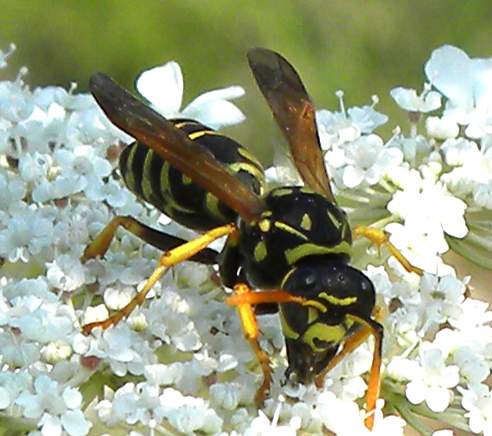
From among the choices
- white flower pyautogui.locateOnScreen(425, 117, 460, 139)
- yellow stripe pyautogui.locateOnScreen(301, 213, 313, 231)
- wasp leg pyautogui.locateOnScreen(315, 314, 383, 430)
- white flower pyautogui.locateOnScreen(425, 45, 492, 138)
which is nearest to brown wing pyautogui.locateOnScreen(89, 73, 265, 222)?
yellow stripe pyautogui.locateOnScreen(301, 213, 313, 231)

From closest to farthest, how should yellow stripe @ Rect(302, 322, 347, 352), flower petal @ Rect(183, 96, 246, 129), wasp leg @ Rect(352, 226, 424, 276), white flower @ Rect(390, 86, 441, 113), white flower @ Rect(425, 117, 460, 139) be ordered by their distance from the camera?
yellow stripe @ Rect(302, 322, 347, 352) < wasp leg @ Rect(352, 226, 424, 276) < white flower @ Rect(425, 117, 460, 139) < white flower @ Rect(390, 86, 441, 113) < flower petal @ Rect(183, 96, 246, 129)

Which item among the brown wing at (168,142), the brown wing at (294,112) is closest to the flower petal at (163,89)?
the brown wing at (294,112)

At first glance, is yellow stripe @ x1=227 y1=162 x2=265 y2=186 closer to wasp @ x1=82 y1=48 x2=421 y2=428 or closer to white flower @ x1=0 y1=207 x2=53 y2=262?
wasp @ x1=82 y1=48 x2=421 y2=428

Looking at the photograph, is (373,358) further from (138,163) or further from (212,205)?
(138,163)

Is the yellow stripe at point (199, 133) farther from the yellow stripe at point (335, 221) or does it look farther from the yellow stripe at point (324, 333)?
the yellow stripe at point (324, 333)

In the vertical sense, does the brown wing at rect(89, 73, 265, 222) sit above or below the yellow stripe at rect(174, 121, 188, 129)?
above

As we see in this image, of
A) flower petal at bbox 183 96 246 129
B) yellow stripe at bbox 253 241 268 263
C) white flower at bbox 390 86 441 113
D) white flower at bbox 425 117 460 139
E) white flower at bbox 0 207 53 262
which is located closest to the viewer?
yellow stripe at bbox 253 241 268 263

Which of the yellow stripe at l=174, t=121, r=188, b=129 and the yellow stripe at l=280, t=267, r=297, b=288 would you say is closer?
the yellow stripe at l=280, t=267, r=297, b=288
